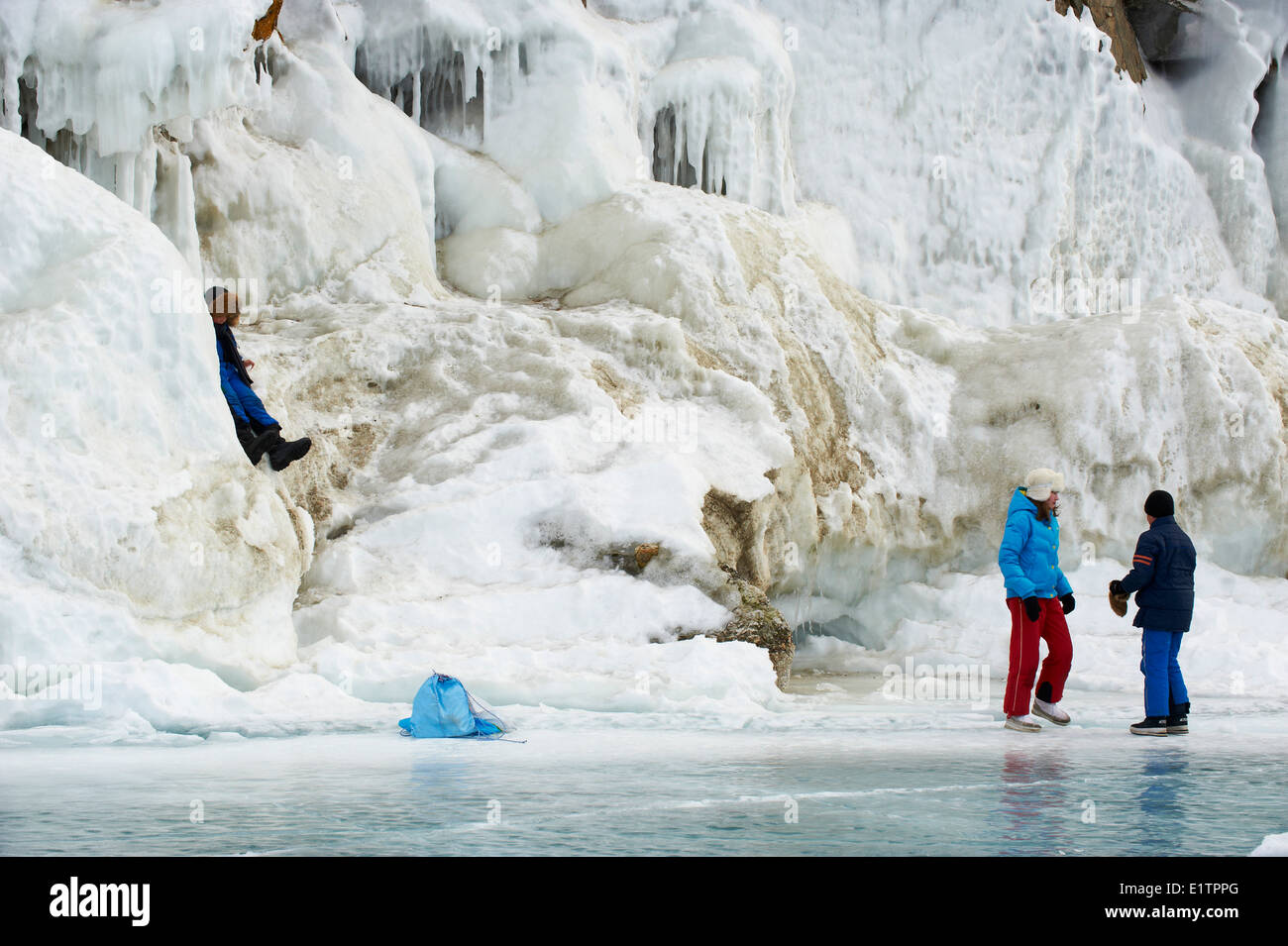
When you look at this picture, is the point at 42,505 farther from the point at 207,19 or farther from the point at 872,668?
the point at 872,668

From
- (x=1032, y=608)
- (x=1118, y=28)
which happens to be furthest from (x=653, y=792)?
(x=1118, y=28)

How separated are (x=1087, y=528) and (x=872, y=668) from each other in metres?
3.43

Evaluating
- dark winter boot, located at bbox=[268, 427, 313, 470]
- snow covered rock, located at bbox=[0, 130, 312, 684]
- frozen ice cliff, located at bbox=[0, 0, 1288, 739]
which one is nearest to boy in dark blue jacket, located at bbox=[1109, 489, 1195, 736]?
frozen ice cliff, located at bbox=[0, 0, 1288, 739]

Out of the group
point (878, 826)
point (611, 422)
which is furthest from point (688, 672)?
point (878, 826)

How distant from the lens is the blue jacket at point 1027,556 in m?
7.10

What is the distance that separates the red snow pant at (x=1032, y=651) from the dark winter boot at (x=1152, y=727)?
0.47 m

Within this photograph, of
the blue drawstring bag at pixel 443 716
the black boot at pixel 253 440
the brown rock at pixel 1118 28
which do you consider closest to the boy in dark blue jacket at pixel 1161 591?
the blue drawstring bag at pixel 443 716

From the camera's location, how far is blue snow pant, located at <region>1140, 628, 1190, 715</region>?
23.3 feet

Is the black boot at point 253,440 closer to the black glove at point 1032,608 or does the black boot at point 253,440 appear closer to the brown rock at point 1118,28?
the black glove at point 1032,608

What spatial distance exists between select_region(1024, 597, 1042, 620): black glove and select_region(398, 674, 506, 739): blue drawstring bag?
2870 mm

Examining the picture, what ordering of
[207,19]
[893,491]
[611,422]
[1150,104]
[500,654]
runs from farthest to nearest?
1. [1150,104]
2. [893,491]
3. [611,422]
4. [207,19]
5. [500,654]

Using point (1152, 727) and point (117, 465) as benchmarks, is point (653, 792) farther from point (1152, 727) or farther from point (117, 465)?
point (117, 465)

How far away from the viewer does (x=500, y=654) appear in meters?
8.70

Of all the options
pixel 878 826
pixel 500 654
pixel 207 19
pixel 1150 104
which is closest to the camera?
pixel 878 826
